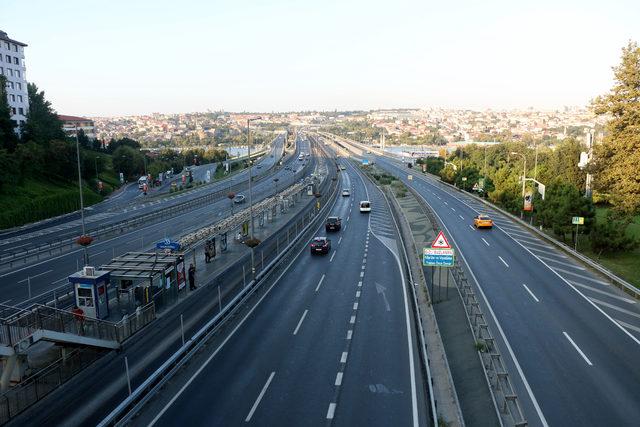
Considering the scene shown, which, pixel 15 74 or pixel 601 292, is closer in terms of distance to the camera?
pixel 601 292

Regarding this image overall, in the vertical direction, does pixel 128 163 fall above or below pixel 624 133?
below

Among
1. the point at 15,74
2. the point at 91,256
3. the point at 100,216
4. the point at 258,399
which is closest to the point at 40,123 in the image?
the point at 15,74

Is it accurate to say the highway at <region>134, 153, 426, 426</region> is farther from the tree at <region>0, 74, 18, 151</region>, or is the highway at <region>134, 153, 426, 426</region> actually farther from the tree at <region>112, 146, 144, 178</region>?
the tree at <region>112, 146, 144, 178</region>

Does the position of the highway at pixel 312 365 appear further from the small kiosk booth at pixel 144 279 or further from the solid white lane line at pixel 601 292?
the solid white lane line at pixel 601 292

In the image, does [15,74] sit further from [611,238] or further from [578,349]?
[578,349]

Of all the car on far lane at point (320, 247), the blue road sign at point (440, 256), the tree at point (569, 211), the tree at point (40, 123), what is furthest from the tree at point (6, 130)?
the tree at point (569, 211)

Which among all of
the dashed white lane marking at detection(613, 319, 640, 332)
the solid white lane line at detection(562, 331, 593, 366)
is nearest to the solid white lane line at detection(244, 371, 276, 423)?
the solid white lane line at detection(562, 331, 593, 366)

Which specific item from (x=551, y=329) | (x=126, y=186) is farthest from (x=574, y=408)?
(x=126, y=186)
